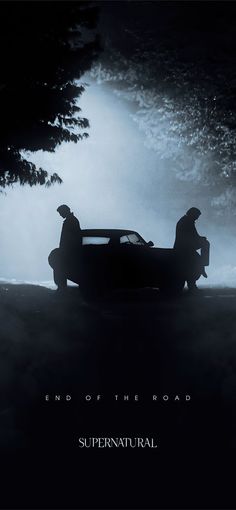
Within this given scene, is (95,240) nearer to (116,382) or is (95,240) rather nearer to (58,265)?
(58,265)

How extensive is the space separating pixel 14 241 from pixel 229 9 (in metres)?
20.7

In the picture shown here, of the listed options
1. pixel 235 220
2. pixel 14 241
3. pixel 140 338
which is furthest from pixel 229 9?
pixel 140 338

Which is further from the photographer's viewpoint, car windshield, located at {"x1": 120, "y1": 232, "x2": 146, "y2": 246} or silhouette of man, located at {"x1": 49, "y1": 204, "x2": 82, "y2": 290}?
car windshield, located at {"x1": 120, "y1": 232, "x2": 146, "y2": 246}

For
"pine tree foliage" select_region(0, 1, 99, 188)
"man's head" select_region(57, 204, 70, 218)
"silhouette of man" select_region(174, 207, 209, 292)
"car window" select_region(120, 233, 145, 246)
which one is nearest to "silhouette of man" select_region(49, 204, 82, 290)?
"man's head" select_region(57, 204, 70, 218)

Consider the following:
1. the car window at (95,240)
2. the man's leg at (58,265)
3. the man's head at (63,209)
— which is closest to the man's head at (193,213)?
the car window at (95,240)

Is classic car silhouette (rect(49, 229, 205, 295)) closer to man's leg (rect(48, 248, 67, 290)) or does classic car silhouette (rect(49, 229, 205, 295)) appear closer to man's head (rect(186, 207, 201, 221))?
man's leg (rect(48, 248, 67, 290))

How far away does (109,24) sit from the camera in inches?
1572

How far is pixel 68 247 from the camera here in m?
12.0

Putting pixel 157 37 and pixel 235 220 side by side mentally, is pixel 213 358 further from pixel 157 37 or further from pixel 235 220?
pixel 157 37

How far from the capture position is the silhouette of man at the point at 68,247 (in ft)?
39.1

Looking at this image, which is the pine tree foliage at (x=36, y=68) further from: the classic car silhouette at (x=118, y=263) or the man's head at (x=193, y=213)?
the man's head at (x=193, y=213)

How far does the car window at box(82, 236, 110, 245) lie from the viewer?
39.5 feet

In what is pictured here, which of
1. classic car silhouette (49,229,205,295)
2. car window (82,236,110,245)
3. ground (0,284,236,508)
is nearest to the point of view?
ground (0,284,236,508)

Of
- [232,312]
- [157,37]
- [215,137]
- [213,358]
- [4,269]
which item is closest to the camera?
[213,358]
